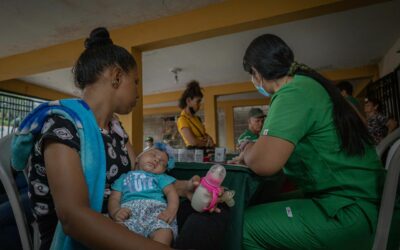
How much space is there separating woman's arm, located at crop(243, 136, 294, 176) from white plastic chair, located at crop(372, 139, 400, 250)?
372 millimetres

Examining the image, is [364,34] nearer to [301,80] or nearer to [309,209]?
[301,80]

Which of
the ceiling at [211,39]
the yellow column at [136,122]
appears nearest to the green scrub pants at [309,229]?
the ceiling at [211,39]

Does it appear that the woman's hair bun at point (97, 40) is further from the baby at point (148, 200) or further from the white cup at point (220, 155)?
the white cup at point (220, 155)

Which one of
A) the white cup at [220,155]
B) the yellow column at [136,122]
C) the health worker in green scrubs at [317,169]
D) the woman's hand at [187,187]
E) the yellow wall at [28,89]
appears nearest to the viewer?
the health worker in green scrubs at [317,169]

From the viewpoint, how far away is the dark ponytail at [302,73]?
1072 mm

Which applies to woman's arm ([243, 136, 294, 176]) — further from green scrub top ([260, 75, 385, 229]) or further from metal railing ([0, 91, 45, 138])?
metal railing ([0, 91, 45, 138])

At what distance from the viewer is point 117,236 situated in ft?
A: 2.01

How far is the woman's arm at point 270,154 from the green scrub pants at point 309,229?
0.19 meters

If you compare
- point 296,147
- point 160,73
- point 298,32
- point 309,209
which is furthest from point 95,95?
point 160,73

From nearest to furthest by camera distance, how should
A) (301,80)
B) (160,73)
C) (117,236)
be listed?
(117,236), (301,80), (160,73)

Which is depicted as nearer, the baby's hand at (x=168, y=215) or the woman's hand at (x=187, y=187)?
the baby's hand at (x=168, y=215)

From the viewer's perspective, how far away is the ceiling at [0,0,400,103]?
3.18 metres

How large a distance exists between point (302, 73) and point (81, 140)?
3.22ft

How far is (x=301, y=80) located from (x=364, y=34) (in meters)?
3.94
